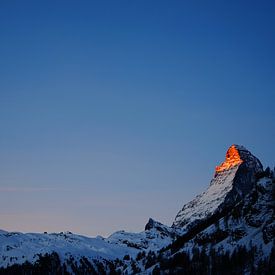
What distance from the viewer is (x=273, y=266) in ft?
624

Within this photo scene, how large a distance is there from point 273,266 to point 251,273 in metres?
10.5

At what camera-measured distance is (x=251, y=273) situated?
197500 mm
